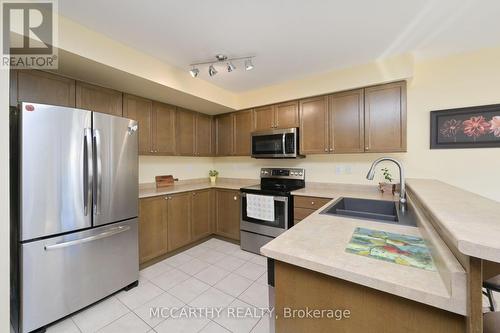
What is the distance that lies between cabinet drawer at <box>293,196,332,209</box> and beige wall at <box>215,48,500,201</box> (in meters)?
0.71

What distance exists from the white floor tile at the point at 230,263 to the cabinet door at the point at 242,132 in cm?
154

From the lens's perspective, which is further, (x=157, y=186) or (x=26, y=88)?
(x=157, y=186)

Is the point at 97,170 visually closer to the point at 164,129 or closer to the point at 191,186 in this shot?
the point at 164,129

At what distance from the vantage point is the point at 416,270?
71 centimetres

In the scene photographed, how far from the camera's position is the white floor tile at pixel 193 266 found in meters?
2.43

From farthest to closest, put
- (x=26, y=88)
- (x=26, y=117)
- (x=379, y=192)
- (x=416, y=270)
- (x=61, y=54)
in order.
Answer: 1. (x=379, y=192)
2. (x=26, y=88)
3. (x=61, y=54)
4. (x=26, y=117)
5. (x=416, y=270)

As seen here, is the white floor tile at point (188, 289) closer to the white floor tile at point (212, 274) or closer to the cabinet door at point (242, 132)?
the white floor tile at point (212, 274)

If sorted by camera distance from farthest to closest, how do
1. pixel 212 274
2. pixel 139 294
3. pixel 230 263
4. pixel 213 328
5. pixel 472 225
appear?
pixel 230 263
pixel 212 274
pixel 139 294
pixel 213 328
pixel 472 225

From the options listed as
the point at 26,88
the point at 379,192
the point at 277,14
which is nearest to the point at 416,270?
the point at 277,14

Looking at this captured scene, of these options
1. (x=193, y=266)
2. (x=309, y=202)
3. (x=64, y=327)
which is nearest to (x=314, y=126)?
(x=309, y=202)

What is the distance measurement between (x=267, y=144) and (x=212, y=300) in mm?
2011

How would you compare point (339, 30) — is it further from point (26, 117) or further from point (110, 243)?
point (110, 243)

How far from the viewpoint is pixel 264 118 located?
3186 mm

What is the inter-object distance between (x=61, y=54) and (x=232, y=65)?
4.76ft
